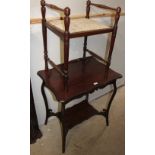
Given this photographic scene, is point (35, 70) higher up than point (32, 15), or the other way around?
point (32, 15)

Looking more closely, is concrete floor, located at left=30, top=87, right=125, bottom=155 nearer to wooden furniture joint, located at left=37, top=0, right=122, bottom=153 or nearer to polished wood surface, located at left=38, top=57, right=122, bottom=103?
wooden furniture joint, located at left=37, top=0, right=122, bottom=153

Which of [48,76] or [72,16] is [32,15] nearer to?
[72,16]

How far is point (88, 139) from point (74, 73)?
2.12 feet

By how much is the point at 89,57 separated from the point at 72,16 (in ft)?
1.36

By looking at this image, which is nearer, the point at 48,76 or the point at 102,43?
the point at 48,76

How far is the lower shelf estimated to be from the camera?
1.64m

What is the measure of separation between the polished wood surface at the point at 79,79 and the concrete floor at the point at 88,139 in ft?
1.88

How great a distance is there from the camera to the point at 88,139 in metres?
1.68

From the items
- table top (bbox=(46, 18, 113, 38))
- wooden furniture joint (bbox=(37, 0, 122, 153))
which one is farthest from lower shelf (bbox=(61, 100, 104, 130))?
table top (bbox=(46, 18, 113, 38))
